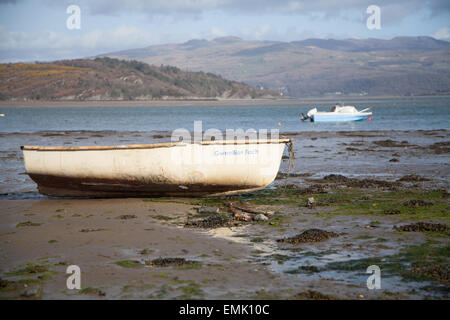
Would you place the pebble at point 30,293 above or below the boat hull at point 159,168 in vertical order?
below

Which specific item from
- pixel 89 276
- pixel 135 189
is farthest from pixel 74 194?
pixel 89 276

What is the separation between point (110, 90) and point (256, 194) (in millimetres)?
151168

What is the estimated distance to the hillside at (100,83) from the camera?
15088 centimetres

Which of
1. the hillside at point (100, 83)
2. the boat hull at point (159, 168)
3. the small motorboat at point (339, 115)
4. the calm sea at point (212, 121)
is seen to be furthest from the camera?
the hillside at point (100, 83)

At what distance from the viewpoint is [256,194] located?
12953 millimetres

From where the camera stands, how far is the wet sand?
6.43m

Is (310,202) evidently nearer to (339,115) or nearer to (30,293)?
(30,293)

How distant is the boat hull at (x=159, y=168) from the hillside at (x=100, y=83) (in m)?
143

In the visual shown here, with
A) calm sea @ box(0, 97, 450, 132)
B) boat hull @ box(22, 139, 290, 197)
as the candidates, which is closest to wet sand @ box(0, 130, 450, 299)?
boat hull @ box(22, 139, 290, 197)

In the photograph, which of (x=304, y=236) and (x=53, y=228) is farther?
(x=53, y=228)

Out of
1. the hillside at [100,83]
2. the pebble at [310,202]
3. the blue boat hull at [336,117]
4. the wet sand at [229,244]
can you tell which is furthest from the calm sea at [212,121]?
the hillside at [100,83]

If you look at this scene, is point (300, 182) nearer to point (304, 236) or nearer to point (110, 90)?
point (304, 236)

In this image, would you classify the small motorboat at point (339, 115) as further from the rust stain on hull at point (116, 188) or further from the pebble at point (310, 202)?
the pebble at point (310, 202)

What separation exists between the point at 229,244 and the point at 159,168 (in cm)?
404
